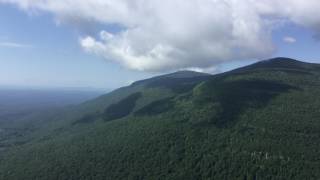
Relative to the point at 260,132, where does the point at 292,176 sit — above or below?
below

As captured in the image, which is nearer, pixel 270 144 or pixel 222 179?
pixel 222 179

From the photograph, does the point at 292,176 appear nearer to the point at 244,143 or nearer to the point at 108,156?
the point at 244,143

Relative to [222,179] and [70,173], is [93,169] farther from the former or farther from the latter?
[222,179]

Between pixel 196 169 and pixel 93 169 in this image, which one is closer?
pixel 196 169

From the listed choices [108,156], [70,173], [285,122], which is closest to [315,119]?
[285,122]

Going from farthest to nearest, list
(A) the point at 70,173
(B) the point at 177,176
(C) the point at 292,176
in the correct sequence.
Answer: (A) the point at 70,173, (B) the point at 177,176, (C) the point at 292,176

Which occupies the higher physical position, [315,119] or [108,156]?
[315,119]

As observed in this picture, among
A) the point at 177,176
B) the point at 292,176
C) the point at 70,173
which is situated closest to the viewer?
the point at 292,176

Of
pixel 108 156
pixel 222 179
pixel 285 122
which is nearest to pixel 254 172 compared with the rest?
pixel 222 179
